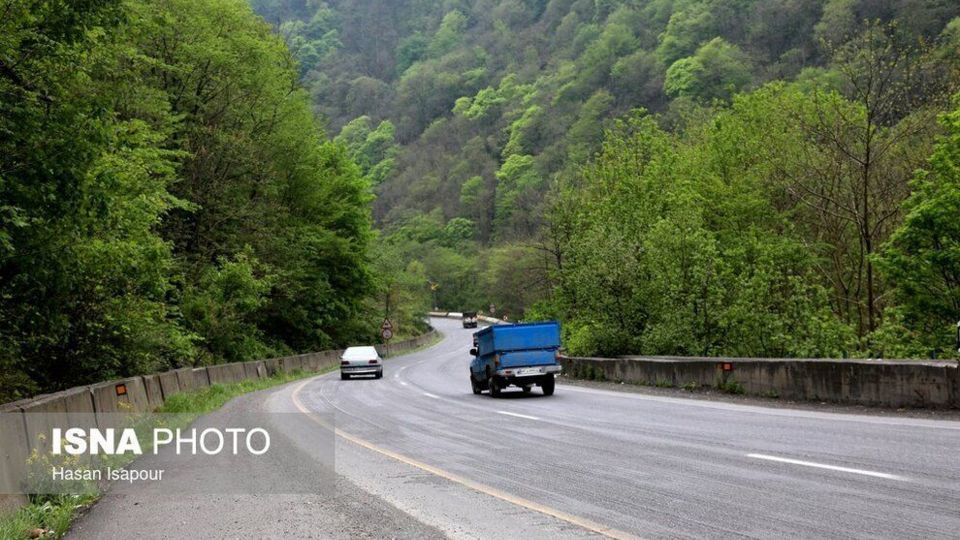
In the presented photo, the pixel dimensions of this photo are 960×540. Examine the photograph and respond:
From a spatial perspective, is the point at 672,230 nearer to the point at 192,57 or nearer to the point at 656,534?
the point at 192,57

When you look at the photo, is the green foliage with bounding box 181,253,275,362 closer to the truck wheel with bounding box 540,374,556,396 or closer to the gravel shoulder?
the gravel shoulder

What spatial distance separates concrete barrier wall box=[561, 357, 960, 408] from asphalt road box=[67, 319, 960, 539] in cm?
132

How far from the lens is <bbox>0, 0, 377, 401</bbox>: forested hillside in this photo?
46.9 ft

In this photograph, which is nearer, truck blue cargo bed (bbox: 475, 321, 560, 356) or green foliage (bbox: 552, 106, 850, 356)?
truck blue cargo bed (bbox: 475, 321, 560, 356)

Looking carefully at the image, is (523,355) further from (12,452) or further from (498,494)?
(12,452)

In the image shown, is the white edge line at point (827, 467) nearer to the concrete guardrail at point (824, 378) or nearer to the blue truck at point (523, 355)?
the concrete guardrail at point (824, 378)

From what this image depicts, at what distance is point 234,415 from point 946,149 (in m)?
26.9

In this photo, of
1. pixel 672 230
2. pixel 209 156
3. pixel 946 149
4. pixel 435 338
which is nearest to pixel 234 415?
pixel 672 230

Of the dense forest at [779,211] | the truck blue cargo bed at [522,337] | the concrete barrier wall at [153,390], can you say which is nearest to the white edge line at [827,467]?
the truck blue cargo bed at [522,337]

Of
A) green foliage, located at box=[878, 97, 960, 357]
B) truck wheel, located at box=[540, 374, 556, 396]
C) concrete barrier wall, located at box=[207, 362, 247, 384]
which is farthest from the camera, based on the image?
concrete barrier wall, located at box=[207, 362, 247, 384]

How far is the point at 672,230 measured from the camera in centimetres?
3244

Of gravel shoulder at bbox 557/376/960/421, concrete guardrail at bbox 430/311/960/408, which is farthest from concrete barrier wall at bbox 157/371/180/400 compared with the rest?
concrete guardrail at bbox 430/311/960/408

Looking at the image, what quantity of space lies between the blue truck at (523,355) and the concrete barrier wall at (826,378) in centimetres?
362

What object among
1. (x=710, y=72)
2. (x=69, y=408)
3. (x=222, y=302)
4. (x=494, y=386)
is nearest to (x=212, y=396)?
(x=494, y=386)
